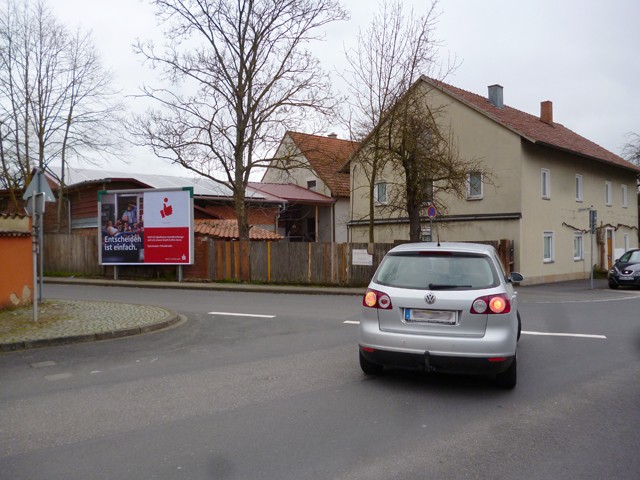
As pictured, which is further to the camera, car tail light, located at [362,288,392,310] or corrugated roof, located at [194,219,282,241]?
corrugated roof, located at [194,219,282,241]

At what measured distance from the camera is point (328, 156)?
22578 millimetres

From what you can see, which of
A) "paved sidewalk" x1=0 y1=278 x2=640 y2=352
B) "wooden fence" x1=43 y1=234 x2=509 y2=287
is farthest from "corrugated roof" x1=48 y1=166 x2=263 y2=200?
"paved sidewalk" x1=0 y1=278 x2=640 y2=352

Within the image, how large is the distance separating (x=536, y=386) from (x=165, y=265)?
62.4 feet

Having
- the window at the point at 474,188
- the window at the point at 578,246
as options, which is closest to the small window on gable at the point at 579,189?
the window at the point at 578,246

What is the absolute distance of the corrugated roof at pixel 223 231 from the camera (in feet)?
80.0

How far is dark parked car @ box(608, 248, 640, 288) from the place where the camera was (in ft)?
73.2

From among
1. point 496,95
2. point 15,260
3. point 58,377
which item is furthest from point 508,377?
point 496,95

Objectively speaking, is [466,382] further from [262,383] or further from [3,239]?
[3,239]

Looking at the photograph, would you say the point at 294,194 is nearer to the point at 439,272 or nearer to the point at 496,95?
the point at 496,95

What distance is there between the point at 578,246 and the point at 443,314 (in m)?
25.9

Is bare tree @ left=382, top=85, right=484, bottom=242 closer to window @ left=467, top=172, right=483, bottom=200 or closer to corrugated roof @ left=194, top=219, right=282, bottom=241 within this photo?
window @ left=467, top=172, right=483, bottom=200

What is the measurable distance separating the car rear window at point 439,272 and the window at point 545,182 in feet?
69.6

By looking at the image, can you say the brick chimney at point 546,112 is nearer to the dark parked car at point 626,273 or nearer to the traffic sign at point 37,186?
the dark parked car at point 626,273

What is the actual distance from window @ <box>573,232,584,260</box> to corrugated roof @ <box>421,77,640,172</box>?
3.92 meters
